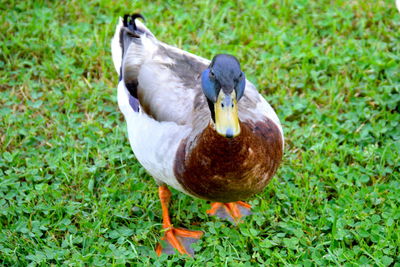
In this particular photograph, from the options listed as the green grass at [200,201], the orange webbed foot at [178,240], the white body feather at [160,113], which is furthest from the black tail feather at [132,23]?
the orange webbed foot at [178,240]

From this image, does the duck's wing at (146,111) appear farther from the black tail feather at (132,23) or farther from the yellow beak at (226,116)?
the yellow beak at (226,116)

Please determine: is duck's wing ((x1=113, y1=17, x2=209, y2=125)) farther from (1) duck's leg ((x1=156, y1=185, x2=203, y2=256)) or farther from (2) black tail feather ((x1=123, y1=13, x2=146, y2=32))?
(1) duck's leg ((x1=156, y1=185, x2=203, y2=256))

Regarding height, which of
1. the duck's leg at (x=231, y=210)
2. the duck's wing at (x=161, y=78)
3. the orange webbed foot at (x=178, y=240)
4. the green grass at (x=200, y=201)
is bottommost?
the orange webbed foot at (x=178, y=240)

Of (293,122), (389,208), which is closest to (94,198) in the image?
(293,122)

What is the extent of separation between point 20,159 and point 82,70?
958 millimetres

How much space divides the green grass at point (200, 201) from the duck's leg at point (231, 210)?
0.07m

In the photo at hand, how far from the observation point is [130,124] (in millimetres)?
3311

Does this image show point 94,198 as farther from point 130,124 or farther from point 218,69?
point 218,69

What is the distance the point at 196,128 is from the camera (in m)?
2.83

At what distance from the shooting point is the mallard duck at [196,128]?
8.43 feet

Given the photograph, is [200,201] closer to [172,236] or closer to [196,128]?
[172,236]

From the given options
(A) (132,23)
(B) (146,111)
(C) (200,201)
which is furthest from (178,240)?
(A) (132,23)

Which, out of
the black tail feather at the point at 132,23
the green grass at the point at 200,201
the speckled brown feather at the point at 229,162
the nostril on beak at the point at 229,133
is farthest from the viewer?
the black tail feather at the point at 132,23

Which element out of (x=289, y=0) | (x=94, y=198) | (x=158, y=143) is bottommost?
(x=94, y=198)
